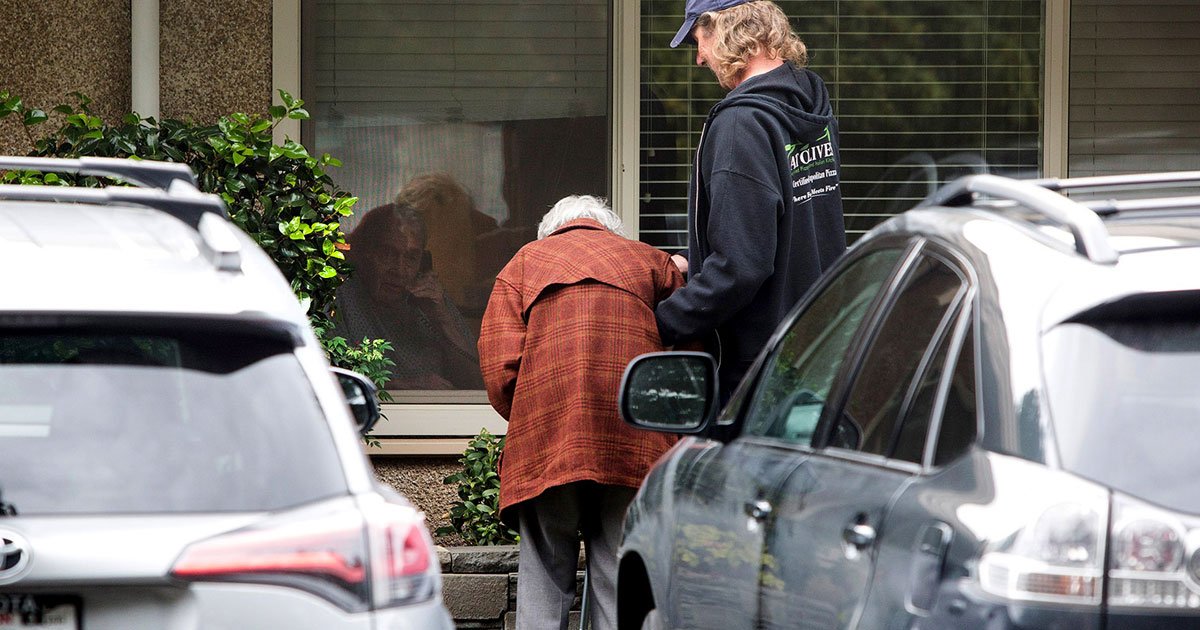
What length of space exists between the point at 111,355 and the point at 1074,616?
149 centimetres

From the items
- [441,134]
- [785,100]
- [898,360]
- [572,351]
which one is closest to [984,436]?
[898,360]

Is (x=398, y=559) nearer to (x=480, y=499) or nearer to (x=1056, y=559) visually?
(x=1056, y=559)

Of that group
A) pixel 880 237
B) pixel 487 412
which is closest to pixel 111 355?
pixel 880 237

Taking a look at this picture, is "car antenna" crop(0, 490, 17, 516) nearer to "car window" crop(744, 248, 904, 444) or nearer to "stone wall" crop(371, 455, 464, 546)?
"car window" crop(744, 248, 904, 444)

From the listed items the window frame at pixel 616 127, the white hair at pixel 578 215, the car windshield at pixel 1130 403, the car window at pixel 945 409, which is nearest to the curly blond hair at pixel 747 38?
the white hair at pixel 578 215

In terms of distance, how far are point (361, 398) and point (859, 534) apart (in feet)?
6.05

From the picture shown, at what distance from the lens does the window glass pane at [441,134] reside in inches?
302

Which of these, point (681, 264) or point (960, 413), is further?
point (681, 264)

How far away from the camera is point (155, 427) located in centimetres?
249

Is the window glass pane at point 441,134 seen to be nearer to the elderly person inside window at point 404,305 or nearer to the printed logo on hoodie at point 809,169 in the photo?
the elderly person inside window at point 404,305

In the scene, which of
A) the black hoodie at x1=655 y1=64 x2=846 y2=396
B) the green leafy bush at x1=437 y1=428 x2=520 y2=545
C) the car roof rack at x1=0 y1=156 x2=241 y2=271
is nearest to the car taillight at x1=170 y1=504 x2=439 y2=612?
the car roof rack at x1=0 y1=156 x2=241 y2=271

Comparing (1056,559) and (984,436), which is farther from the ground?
(984,436)

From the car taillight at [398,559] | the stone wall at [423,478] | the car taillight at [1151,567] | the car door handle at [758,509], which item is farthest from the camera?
the stone wall at [423,478]

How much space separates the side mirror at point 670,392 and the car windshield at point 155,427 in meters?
1.25
